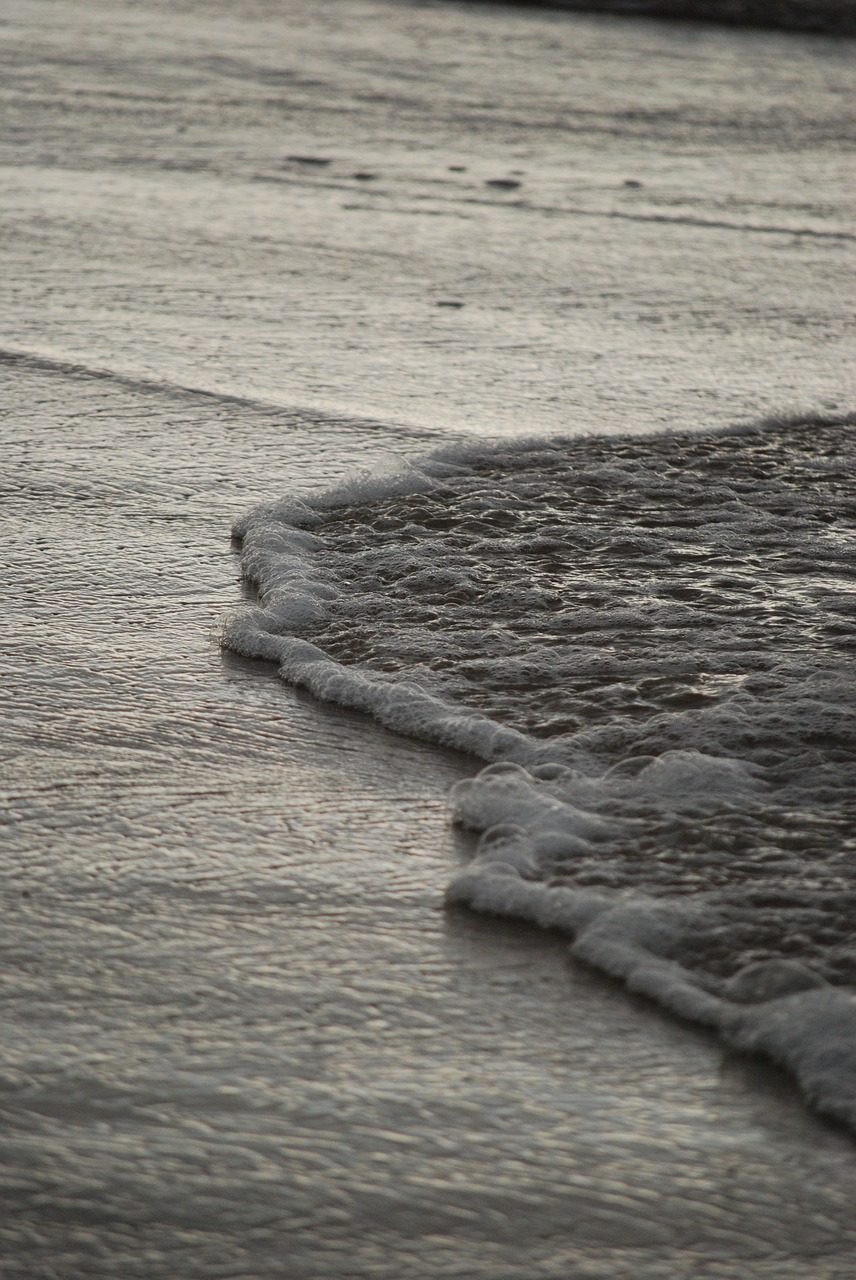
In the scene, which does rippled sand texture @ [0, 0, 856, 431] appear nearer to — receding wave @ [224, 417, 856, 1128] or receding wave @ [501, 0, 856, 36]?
receding wave @ [224, 417, 856, 1128]

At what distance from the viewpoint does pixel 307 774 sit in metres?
2.33

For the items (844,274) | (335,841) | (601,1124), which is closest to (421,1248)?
(601,1124)

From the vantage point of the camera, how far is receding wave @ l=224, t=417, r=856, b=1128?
194cm

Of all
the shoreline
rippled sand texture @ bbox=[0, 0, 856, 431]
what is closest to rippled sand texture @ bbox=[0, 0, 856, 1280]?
rippled sand texture @ bbox=[0, 0, 856, 431]

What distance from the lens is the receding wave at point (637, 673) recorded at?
76.4 inches

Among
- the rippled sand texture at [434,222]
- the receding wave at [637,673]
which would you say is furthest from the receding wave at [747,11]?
the receding wave at [637,673]

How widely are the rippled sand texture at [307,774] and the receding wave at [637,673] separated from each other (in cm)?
9

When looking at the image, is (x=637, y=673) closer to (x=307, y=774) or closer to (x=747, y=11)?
(x=307, y=774)

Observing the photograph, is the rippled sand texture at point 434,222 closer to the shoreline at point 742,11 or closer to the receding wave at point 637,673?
the receding wave at point 637,673

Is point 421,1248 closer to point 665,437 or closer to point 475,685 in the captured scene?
point 475,685

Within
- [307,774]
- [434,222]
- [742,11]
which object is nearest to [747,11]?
[742,11]

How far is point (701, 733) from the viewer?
2.47 m

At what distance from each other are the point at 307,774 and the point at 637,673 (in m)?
0.68

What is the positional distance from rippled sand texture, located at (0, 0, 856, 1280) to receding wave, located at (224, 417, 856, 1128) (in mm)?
86
